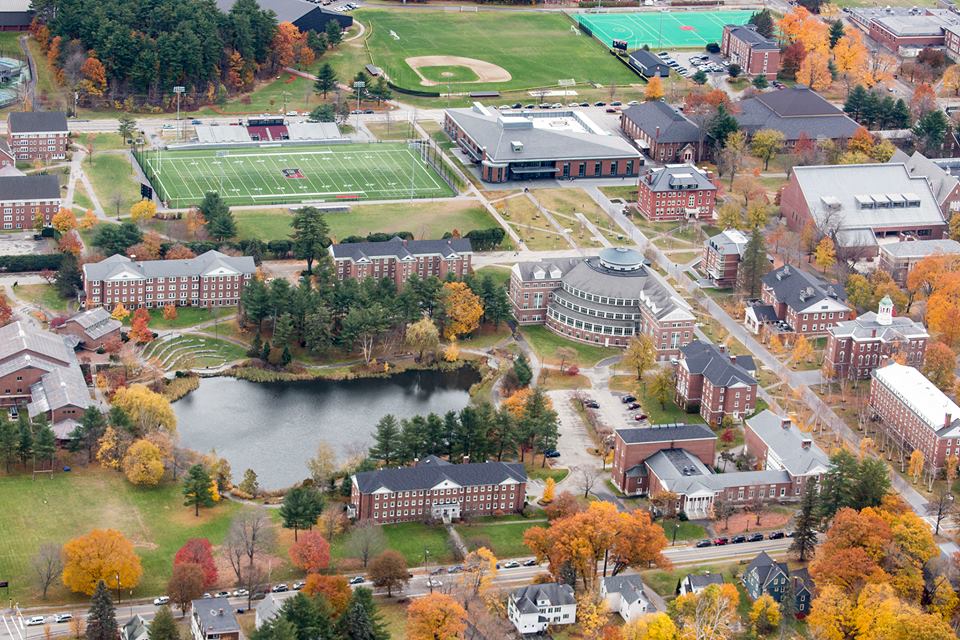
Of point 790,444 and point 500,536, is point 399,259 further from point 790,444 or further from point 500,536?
point 790,444

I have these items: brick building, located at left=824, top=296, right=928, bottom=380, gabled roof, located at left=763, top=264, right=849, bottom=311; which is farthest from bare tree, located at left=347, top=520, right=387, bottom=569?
gabled roof, located at left=763, top=264, right=849, bottom=311

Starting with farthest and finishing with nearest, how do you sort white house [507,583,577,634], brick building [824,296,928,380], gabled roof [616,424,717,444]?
1. brick building [824,296,928,380]
2. gabled roof [616,424,717,444]
3. white house [507,583,577,634]

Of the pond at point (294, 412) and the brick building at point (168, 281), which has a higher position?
the brick building at point (168, 281)

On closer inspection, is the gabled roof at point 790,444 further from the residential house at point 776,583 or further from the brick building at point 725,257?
the brick building at point 725,257

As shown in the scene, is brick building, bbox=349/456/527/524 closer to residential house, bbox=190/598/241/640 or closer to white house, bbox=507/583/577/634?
white house, bbox=507/583/577/634

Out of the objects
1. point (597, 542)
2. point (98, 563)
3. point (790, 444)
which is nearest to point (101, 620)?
point (98, 563)

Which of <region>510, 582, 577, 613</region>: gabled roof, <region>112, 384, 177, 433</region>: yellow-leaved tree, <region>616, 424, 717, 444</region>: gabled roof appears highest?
<region>112, 384, 177, 433</region>: yellow-leaved tree

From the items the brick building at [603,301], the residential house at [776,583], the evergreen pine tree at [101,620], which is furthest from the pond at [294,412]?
the residential house at [776,583]
